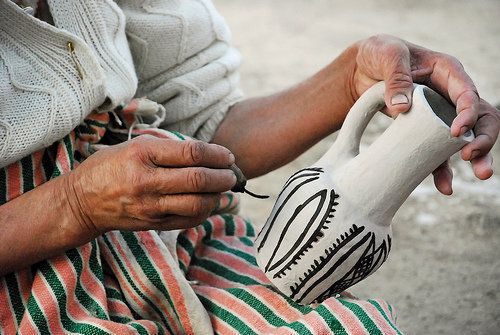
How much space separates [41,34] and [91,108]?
130 millimetres

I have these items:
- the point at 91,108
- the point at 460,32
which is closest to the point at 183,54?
the point at 91,108

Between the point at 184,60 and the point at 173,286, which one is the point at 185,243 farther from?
the point at 184,60

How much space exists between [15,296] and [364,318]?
486mm

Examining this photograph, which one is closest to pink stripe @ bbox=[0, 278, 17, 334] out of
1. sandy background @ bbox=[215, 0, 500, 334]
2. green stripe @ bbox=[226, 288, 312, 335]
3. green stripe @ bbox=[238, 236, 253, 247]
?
green stripe @ bbox=[226, 288, 312, 335]

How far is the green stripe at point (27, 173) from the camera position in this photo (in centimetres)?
110

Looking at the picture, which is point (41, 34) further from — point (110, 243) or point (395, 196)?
point (395, 196)

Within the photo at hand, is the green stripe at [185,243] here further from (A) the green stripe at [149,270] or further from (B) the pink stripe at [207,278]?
(A) the green stripe at [149,270]

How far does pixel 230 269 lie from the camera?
123 cm

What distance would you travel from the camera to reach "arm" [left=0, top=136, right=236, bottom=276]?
94cm

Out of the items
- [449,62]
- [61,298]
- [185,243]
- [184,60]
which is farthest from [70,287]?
[449,62]

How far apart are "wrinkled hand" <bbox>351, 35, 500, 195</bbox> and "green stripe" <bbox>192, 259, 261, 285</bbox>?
33cm

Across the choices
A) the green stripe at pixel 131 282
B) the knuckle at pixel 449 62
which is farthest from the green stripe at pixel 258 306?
the knuckle at pixel 449 62

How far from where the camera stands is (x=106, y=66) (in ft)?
3.89

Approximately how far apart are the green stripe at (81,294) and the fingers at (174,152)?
22cm
